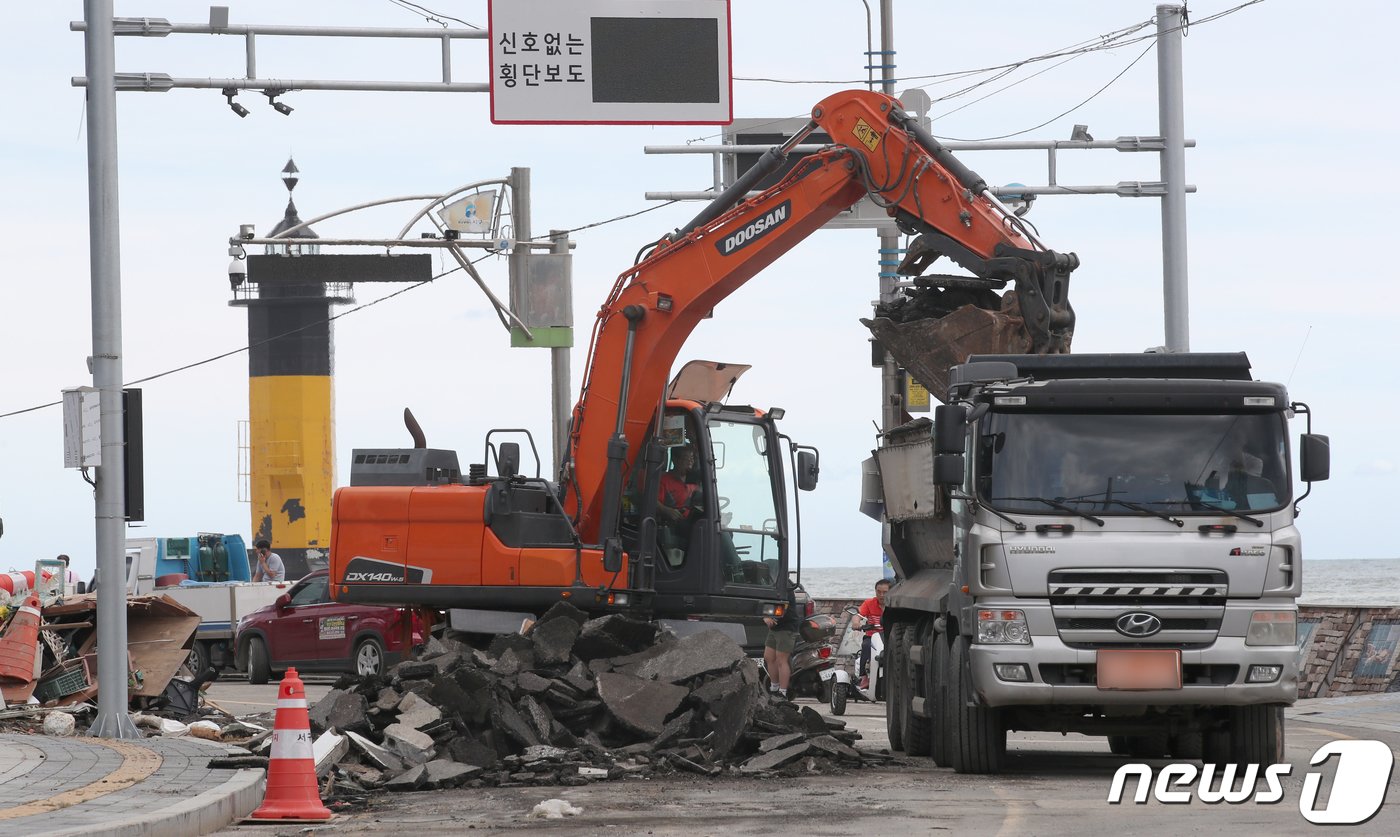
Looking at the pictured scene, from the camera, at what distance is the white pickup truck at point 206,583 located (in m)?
30.2

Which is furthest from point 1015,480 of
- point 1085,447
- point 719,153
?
point 719,153

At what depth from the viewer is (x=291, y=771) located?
37.8 feet

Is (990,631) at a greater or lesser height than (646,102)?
lesser

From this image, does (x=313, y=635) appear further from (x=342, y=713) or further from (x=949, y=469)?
(x=949, y=469)

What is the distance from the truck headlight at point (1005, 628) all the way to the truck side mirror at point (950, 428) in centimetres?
122

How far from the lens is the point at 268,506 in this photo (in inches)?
1999

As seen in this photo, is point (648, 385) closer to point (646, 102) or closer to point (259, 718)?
point (646, 102)

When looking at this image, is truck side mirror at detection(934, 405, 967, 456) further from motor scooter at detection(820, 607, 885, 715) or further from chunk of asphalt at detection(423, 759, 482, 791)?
motor scooter at detection(820, 607, 885, 715)

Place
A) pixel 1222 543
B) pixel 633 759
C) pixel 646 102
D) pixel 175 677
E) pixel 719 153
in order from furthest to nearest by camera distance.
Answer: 1. pixel 719 153
2. pixel 175 677
3. pixel 646 102
4. pixel 633 759
5. pixel 1222 543

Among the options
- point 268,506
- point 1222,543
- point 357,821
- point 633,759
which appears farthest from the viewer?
point 268,506

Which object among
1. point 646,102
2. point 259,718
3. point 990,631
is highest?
point 646,102

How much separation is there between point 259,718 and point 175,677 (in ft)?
4.40

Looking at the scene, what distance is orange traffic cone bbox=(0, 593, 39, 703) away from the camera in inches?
696

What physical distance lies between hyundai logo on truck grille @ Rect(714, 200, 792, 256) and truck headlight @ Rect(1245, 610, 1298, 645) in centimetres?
643
